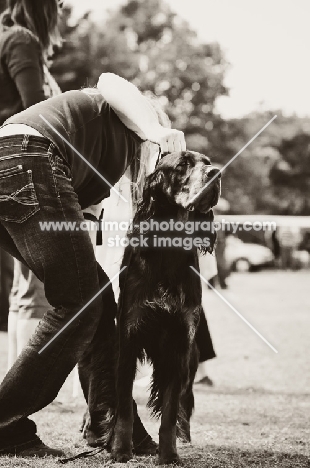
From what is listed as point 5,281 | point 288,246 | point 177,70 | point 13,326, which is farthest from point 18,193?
point 177,70

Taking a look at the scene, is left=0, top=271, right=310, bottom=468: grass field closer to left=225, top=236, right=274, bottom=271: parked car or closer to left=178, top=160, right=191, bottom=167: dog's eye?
left=178, top=160, right=191, bottom=167: dog's eye

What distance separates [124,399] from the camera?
9.18 ft

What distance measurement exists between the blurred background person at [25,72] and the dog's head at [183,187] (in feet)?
4.50

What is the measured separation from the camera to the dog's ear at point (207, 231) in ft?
9.24

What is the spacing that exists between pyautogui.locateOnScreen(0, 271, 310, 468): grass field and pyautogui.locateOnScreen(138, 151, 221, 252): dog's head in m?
0.97

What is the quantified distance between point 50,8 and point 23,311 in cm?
185

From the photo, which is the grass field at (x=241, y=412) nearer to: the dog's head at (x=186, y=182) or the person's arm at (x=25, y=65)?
the dog's head at (x=186, y=182)

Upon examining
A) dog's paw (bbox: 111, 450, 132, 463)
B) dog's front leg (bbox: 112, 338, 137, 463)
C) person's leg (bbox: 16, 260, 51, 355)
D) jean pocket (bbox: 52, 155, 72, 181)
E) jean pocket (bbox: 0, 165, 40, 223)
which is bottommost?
dog's paw (bbox: 111, 450, 132, 463)

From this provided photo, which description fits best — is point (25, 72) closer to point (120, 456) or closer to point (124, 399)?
point (124, 399)

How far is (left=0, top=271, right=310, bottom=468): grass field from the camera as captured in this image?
2865mm

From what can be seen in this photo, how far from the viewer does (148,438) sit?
3.00 metres

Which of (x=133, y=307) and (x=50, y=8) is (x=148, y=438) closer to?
(x=133, y=307)

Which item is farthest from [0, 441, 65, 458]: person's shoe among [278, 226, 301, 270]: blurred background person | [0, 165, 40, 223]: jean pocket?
[278, 226, 301, 270]: blurred background person

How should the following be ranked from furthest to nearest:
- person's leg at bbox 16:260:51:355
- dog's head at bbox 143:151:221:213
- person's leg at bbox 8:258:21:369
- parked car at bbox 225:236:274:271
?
parked car at bbox 225:236:274:271 < person's leg at bbox 8:258:21:369 < person's leg at bbox 16:260:51:355 < dog's head at bbox 143:151:221:213
